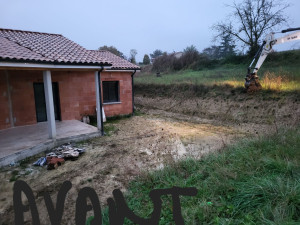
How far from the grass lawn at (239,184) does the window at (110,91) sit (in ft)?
25.3

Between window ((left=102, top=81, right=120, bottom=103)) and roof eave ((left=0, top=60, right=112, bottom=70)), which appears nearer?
roof eave ((left=0, top=60, right=112, bottom=70))

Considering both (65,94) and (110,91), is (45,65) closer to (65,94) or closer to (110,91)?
(65,94)

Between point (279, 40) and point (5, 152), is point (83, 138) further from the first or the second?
point (279, 40)

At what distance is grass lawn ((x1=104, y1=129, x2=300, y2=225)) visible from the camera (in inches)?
115

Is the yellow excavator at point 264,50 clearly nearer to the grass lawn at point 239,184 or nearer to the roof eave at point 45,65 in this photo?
the grass lawn at point 239,184

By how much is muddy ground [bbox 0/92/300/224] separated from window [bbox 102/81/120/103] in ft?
4.79

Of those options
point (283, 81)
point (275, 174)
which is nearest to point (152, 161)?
point (275, 174)

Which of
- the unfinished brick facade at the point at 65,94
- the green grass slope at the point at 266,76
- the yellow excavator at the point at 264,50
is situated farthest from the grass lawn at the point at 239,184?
the green grass slope at the point at 266,76

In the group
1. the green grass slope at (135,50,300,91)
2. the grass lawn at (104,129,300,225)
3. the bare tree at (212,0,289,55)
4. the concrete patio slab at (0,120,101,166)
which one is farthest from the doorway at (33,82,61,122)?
the bare tree at (212,0,289,55)

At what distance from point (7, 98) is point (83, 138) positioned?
3.65 meters

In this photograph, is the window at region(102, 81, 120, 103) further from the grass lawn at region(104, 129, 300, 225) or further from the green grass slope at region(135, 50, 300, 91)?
the grass lawn at region(104, 129, 300, 225)

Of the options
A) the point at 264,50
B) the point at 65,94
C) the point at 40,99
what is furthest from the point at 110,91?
the point at 264,50

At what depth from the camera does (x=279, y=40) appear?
10383mm

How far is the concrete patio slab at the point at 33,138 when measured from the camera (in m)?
6.00
